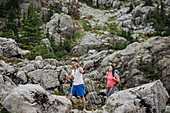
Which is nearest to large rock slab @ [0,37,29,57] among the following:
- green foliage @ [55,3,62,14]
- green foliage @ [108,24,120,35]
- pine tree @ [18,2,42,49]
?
pine tree @ [18,2,42,49]

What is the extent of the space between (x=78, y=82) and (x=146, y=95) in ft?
10.3

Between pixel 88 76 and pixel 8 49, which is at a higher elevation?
pixel 8 49

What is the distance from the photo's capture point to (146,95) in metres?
5.66

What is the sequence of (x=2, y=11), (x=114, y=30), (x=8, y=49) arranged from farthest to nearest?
(x=114, y=30), (x=2, y=11), (x=8, y=49)

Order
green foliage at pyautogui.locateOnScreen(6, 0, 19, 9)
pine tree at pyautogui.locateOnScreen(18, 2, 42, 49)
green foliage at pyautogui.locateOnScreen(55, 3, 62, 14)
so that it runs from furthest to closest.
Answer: green foliage at pyautogui.locateOnScreen(55, 3, 62, 14)
green foliage at pyautogui.locateOnScreen(6, 0, 19, 9)
pine tree at pyautogui.locateOnScreen(18, 2, 42, 49)

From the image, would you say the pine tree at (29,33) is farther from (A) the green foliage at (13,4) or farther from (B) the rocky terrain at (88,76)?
(A) the green foliage at (13,4)

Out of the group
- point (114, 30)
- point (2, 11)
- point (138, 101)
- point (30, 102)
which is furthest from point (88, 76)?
point (2, 11)

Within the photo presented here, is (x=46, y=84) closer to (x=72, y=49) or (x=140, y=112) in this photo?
(x=140, y=112)

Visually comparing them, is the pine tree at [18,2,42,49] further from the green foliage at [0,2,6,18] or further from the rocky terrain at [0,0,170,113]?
the green foliage at [0,2,6,18]

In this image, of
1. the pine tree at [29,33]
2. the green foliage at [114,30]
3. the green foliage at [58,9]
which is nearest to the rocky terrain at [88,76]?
the pine tree at [29,33]

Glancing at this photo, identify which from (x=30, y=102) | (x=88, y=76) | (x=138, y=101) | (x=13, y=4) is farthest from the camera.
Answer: (x=13, y=4)

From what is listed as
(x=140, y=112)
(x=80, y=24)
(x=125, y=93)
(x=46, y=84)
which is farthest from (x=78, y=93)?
(x=80, y=24)

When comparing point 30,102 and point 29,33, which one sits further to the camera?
point 29,33

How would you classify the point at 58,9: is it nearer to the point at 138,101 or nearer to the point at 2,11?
the point at 2,11
